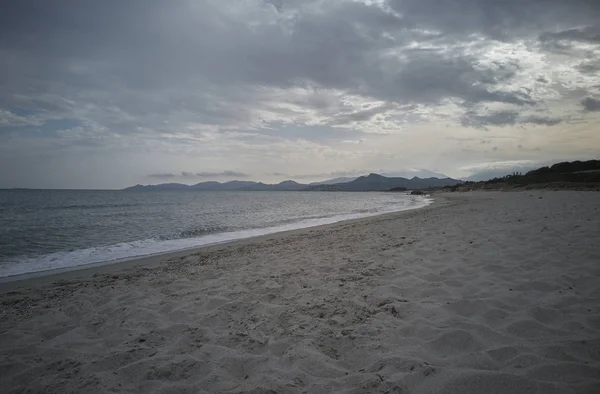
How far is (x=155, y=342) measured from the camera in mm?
3730

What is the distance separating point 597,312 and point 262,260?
6795 millimetres

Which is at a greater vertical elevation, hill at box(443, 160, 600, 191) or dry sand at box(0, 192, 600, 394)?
hill at box(443, 160, 600, 191)

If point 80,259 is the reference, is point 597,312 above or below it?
above

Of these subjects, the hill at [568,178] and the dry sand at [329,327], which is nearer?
the dry sand at [329,327]

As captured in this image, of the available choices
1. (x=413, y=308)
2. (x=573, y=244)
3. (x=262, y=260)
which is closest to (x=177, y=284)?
(x=262, y=260)

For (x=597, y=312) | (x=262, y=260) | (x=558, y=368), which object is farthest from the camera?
(x=262, y=260)

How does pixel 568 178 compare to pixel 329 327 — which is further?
pixel 568 178

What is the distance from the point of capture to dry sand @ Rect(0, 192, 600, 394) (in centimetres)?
275

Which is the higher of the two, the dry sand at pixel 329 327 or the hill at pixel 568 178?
the hill at pixel 568 178

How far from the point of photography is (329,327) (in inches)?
150

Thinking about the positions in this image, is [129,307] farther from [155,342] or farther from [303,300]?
[303,300]

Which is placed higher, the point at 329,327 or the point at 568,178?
the point at 568,178

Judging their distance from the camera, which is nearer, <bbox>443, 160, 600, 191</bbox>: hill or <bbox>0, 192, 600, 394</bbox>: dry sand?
<bbox>0, 192, 600, 394</bbox>: dry sand

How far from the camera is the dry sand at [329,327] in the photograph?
2750mm
